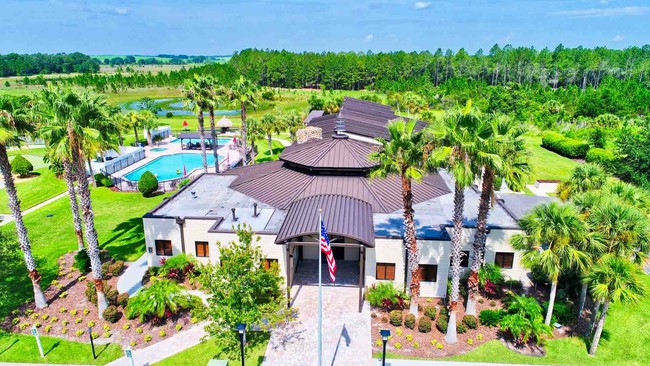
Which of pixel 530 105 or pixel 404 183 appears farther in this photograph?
pixel 530 105

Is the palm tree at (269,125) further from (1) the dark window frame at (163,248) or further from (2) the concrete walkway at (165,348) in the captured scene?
(2) the concrete walkway at (165,348)

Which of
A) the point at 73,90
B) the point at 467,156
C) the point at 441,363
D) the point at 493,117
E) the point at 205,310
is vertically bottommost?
the point at 441,363

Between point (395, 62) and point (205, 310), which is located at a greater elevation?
point (395, 62)

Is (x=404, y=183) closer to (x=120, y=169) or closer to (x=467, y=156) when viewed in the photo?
(x=467, y=156)

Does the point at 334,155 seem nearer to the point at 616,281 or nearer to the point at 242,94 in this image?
the point at 242,94

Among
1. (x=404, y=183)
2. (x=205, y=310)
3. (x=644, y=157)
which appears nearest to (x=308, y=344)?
(x=205, y=310)

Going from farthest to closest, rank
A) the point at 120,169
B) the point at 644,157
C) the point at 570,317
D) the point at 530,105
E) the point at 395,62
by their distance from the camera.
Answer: the point at 395,62, the point at 530,105, the point at 120,169, the point at 644,157, the point at 570,317

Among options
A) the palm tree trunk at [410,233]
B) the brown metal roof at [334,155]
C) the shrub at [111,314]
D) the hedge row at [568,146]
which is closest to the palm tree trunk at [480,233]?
the palm tree trunk at [410,233]
